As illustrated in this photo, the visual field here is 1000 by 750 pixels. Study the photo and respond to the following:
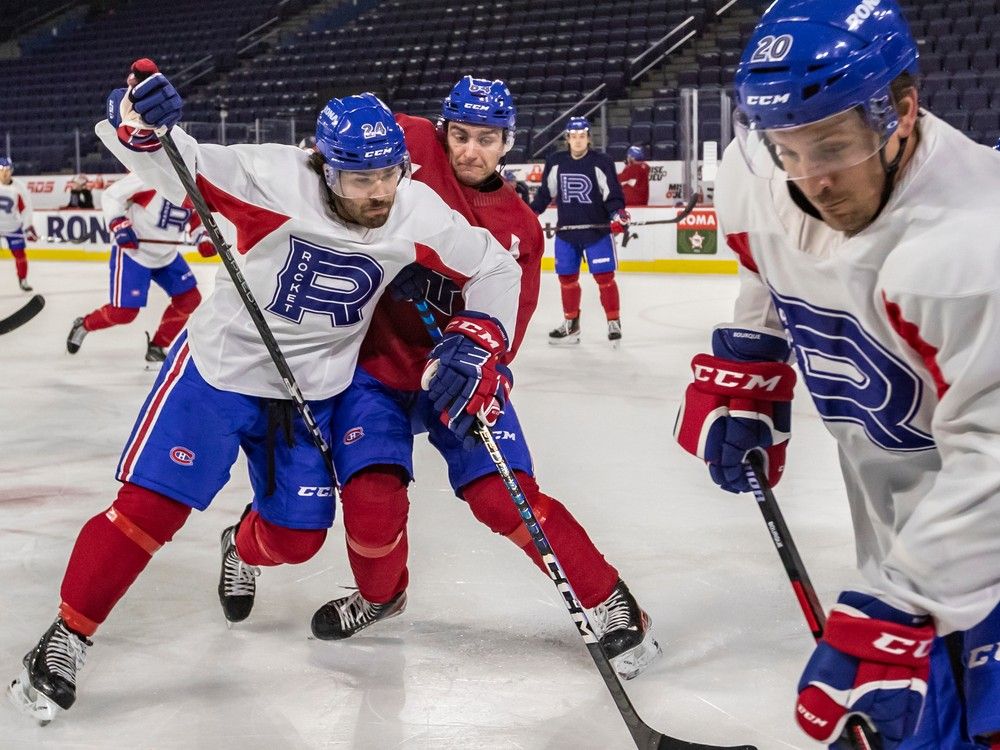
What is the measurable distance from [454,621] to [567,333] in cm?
403

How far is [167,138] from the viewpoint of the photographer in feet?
6.67

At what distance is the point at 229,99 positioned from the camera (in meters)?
15.3

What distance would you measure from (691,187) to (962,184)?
893 cm

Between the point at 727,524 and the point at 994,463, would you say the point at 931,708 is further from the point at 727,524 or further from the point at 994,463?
the point at 727,524

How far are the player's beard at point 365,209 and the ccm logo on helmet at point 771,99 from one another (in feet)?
3.59

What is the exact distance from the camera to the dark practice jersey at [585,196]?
6.67 meters

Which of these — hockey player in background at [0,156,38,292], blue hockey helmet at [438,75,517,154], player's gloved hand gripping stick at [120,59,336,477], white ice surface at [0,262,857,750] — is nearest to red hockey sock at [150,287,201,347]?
white ice surface at [0,262,857,750]

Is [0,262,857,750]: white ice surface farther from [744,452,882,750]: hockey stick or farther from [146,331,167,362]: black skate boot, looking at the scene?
[146,331,167,362]: black skate boot

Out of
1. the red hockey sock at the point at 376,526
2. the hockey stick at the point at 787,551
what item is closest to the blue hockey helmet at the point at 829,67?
the hockey stick at the point at 787,551

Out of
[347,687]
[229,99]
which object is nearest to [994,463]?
[347,687]

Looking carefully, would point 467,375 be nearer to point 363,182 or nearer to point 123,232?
point 363,182

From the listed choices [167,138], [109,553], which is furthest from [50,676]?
[167,138]

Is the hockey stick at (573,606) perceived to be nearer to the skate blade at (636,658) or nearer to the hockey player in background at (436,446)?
the hockey player in background at (436,446)

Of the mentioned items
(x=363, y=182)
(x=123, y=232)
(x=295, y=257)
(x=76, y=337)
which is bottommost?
(x=76, y=337)
